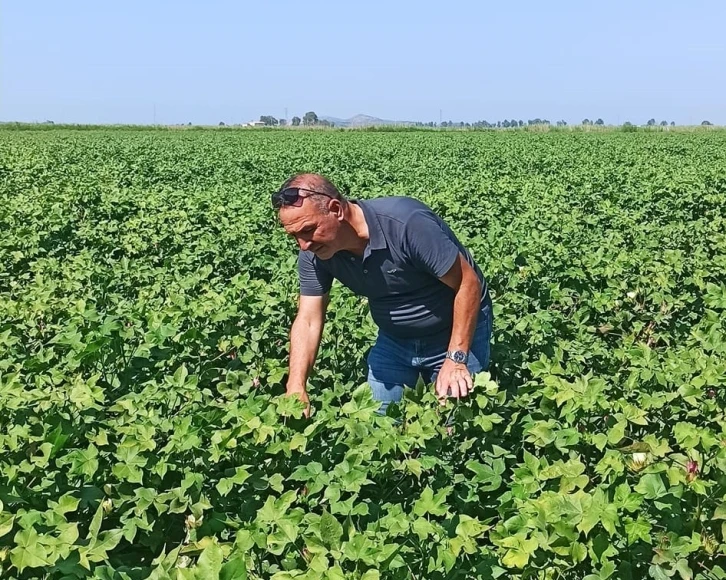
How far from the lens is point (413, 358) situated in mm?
3373

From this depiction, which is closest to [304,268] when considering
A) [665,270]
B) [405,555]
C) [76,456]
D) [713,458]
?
[76,456]

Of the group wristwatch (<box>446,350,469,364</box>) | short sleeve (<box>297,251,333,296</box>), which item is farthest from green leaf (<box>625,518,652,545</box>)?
short sleeve (<box>297,251,333,296</box>)

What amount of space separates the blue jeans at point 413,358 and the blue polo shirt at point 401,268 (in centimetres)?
6

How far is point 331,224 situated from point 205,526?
1186 mm

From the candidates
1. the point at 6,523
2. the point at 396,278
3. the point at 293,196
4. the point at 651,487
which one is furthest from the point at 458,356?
the point at 6,523

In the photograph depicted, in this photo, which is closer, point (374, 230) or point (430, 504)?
point (430, 504)

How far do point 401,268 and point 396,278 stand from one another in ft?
0.22

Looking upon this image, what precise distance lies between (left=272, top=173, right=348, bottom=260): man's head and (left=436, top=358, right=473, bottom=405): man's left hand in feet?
2.23

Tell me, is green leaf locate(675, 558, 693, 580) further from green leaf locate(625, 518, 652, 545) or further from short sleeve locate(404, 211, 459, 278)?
short sleeve locate(404, 211, 459, 278)

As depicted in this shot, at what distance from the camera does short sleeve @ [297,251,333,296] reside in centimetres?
313

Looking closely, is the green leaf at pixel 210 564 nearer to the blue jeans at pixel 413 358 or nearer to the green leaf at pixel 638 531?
the green leaf at pixel 638 531

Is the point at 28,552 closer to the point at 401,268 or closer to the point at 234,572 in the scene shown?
the point at 234,572

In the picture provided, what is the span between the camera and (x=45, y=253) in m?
6.77

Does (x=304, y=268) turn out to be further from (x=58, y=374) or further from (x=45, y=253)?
(x=45, y=253)
